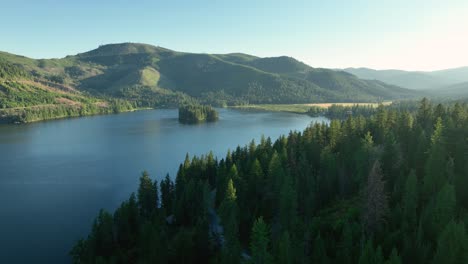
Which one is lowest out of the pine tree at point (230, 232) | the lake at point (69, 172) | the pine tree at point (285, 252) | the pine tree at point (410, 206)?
the lake at point (69, 172)

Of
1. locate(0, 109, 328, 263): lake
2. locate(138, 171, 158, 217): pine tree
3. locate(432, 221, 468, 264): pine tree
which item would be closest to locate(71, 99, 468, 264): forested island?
locate(432, 221, 468, 264): pine tree

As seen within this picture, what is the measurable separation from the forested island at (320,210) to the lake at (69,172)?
41.7 feet

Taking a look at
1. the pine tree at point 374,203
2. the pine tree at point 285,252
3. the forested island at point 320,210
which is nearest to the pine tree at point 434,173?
the forested island at point 320,210

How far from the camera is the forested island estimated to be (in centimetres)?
4056

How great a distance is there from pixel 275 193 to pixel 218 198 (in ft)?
47.0

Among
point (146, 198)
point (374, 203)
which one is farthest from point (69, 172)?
point (374, 203)

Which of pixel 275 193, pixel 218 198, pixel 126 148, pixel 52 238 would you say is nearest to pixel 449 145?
pixel 275 193

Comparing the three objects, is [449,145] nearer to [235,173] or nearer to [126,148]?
[235,173]

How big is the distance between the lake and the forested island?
12.7m

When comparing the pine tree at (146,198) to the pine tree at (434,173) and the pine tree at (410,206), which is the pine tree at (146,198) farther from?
the pine tree at (434,173)

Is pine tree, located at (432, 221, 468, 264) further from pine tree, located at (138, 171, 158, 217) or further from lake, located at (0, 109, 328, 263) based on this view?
lake, located at (0, 109, 328, 263)

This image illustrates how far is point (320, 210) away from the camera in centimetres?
6481

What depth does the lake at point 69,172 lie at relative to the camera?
6600 centimetres

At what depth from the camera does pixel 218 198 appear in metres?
73.6
